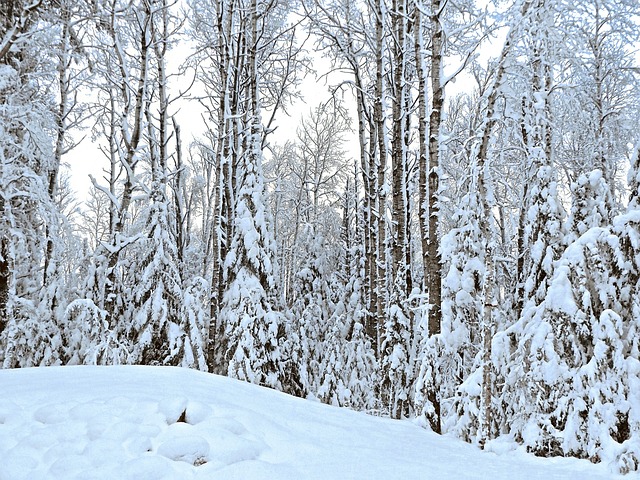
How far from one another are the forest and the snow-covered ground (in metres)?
1.23

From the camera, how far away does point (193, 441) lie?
3.01 m

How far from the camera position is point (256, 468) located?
2.83m

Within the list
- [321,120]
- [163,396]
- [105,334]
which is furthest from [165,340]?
[321,120]

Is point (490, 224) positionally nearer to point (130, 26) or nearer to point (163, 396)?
point (163, 396)

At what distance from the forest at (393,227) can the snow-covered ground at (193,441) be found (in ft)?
4.03

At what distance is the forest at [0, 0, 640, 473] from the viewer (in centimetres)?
470

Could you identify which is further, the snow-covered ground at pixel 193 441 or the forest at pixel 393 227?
the forest at pixel 393 227

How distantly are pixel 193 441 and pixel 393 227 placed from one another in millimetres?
6129

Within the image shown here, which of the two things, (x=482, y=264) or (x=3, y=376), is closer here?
(x=3, y=376)

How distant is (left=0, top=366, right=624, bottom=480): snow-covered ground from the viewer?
2855 mm

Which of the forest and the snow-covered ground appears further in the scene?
the forest

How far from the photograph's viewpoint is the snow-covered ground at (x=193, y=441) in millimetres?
2855

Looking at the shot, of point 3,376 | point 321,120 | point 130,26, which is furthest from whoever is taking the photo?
point 321,120

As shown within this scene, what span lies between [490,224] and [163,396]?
399 centimetres
